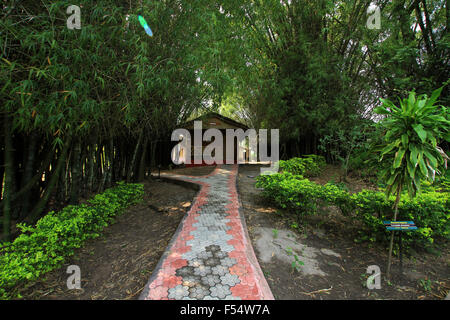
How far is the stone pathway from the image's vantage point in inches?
70.2

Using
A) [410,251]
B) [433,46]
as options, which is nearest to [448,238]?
[410,251]

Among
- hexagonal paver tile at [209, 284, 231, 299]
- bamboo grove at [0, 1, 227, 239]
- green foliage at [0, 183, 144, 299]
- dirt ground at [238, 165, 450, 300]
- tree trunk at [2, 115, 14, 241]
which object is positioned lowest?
dirt ground at [238, 165, 450, 300]

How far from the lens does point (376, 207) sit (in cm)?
302

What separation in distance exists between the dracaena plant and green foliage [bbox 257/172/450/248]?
59cm

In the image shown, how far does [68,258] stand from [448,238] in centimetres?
542

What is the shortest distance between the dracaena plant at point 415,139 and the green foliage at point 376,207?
59 centimetres

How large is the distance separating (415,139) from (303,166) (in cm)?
500

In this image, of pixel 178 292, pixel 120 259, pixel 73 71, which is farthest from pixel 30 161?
pixel 178 292

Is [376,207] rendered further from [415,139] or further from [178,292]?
[178,292]

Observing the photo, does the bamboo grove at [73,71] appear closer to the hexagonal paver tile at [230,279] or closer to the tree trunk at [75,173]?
the tree trunk at [75,173]

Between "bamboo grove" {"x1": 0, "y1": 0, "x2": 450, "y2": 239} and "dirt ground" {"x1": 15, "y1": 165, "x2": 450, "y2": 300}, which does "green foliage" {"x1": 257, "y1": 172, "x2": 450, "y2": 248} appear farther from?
"bamboo grove" {"x1": 0, "y1": 0, "x2": 450, "y2": 239}

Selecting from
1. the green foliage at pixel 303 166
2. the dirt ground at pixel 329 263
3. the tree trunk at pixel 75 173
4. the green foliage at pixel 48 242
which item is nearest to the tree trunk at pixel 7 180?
the green foliage at pixel 48 242

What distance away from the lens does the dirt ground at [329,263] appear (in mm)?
2199

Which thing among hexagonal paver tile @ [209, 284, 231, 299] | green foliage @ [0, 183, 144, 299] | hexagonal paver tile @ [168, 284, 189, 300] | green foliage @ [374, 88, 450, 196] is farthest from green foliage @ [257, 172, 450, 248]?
green foliage @ [0, 183, 144, 299]
